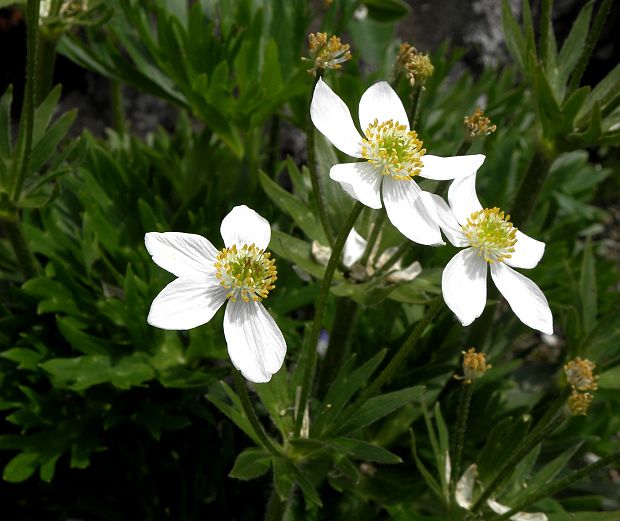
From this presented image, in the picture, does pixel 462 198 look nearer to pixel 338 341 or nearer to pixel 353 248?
pixel 353 248

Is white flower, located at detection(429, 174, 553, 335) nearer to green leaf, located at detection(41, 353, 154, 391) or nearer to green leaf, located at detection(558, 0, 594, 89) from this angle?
green leaf, located at detection(558, 0, 594, 89)

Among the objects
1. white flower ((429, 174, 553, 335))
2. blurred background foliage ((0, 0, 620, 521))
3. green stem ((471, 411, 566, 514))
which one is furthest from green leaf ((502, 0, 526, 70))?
green stem ((471, 411, 566, 514))

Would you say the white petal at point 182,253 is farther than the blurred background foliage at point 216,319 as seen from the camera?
No

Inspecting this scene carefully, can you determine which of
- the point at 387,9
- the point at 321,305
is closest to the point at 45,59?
the point at 387,9

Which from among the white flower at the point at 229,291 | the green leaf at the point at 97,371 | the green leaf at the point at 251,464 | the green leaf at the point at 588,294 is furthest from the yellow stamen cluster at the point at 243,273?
the green leaf at the point at 588,294

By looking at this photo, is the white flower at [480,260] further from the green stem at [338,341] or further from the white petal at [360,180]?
the green stem at [338,341]

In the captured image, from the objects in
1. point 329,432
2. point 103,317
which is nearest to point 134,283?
point 103,317
